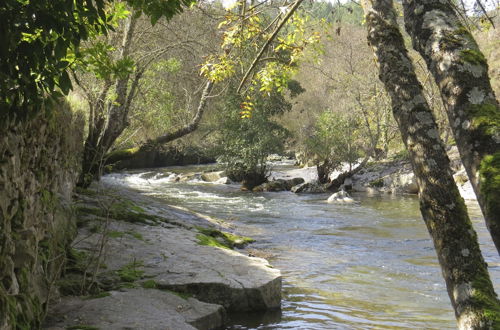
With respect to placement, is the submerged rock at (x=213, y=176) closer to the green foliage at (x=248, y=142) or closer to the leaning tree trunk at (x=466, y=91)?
the green foliage at (x=248, y=142)

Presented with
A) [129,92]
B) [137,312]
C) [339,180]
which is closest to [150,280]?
[137,312]

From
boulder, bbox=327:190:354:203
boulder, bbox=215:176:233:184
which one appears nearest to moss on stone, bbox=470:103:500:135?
boulder, bbox=327:190:354:203

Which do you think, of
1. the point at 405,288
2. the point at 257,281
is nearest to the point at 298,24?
the point at 257,281

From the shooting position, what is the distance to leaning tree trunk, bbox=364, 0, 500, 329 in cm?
262

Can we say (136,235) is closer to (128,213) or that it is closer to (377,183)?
(128,213)

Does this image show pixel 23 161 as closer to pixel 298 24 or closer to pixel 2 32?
pixel 2 32

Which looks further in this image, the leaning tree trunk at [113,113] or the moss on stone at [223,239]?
the leaning tree trunk at [113,113]

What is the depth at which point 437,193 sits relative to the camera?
279 centimetres

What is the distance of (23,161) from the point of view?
12.7ft

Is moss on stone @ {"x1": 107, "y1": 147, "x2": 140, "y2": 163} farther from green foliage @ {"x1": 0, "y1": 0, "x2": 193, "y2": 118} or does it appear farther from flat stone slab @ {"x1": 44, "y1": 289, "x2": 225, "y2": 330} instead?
green foliage @ {"x1": 0, "y1": 0, "x2": 193, "y2": 118}

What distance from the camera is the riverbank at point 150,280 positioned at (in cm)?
473

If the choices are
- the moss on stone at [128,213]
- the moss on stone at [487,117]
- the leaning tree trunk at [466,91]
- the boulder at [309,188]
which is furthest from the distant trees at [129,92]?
the boulder at [309,188]

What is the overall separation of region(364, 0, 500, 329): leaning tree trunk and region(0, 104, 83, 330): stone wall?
2.07 m

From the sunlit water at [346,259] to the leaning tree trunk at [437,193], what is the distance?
3.55 metres
